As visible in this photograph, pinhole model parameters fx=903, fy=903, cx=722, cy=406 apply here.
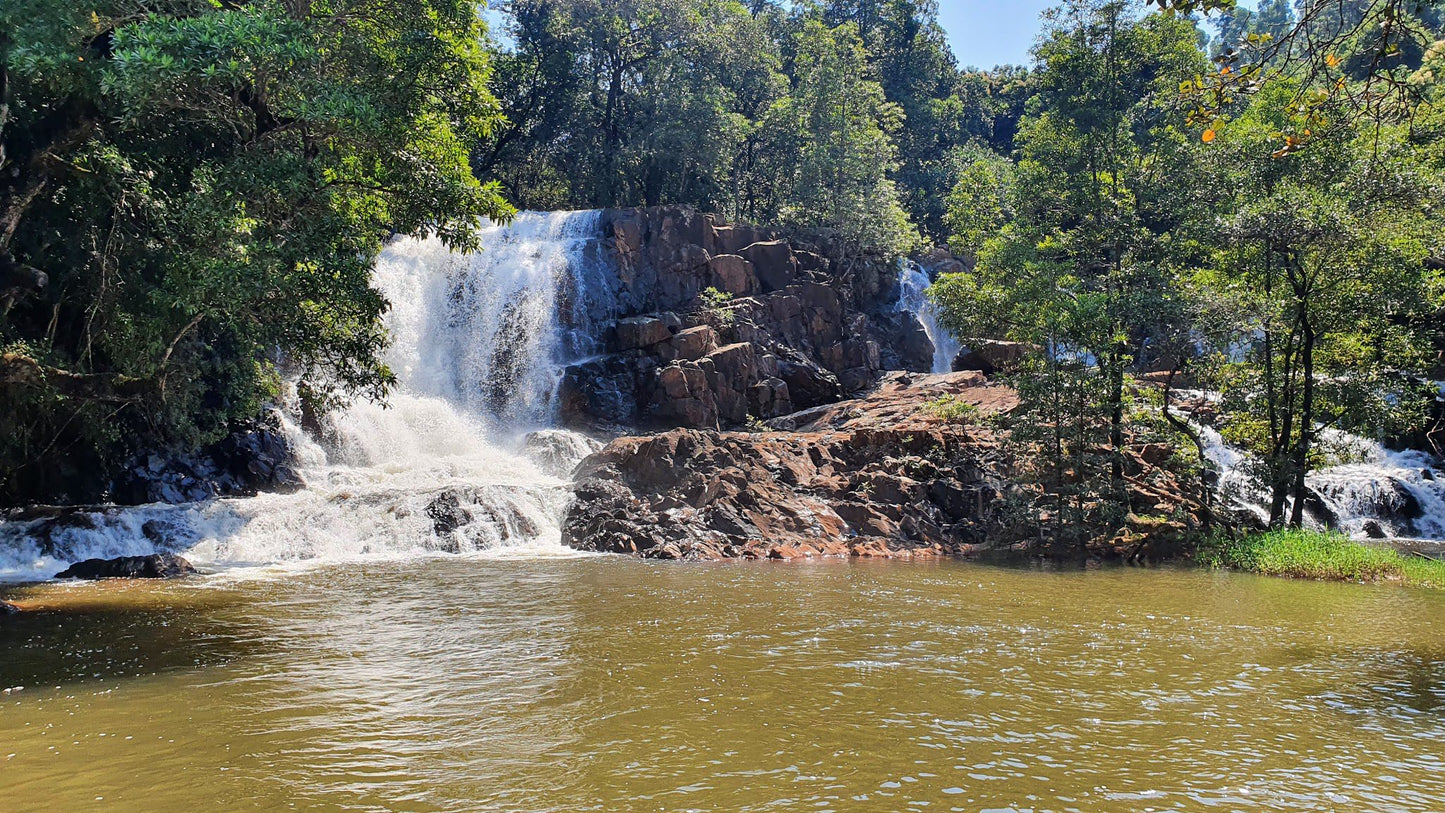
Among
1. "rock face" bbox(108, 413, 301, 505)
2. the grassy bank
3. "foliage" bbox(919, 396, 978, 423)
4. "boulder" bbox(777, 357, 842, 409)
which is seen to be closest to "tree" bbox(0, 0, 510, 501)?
"rock face" bbox(108, 413, 301, 505)

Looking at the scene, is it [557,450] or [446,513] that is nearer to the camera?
[446,513]

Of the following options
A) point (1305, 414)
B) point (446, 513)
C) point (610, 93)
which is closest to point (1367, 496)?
point (1305, 414)

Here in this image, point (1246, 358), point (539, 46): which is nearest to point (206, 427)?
point (1246, 358)

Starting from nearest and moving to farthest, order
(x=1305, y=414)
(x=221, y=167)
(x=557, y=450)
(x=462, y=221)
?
(x=221, y=167), (x=462, y=221), (x=1305, y=414), (x=557, y=450)

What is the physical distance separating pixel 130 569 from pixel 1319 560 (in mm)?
19880

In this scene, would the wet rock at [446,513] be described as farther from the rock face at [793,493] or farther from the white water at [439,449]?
the rock face at [793,493]

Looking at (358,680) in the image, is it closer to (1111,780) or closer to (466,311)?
(1111,780)

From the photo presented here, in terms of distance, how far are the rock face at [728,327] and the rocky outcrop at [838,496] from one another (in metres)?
7.42

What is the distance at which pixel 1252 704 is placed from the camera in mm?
7145

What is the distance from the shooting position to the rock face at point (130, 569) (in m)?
14.9

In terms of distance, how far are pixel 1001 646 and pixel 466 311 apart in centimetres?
2566

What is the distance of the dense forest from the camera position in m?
10.3

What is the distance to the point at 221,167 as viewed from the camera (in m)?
10.9

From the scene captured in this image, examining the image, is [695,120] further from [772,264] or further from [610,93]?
[772,264]
